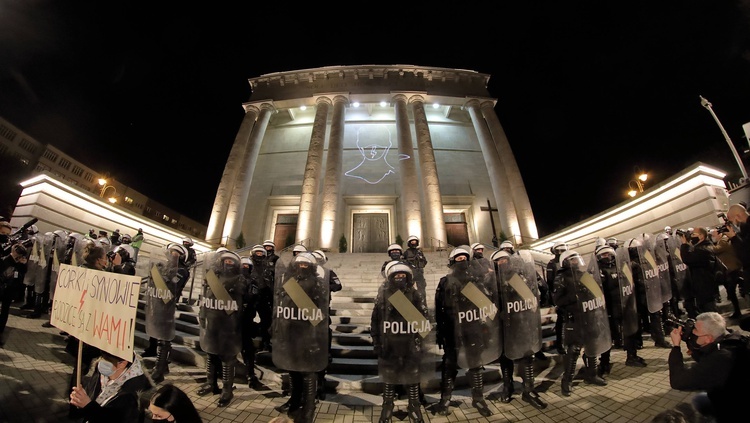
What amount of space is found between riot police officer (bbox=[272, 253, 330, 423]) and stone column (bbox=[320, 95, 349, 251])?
12728mm

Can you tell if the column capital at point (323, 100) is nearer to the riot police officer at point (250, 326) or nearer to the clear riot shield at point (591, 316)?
the riot police officer at point (250, 326)

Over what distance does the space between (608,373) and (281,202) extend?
791 inches

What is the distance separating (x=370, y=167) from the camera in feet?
71.4

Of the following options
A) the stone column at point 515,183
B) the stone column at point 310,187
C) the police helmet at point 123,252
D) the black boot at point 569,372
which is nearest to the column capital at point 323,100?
the stone column at point 310,187

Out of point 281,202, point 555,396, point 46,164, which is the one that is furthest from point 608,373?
point 46,164

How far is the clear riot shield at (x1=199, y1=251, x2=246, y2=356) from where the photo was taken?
3.73 metres

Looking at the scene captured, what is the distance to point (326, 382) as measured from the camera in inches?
160

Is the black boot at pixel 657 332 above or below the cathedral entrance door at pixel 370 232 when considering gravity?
below

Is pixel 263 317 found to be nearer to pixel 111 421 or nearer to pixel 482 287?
pixel 111 421

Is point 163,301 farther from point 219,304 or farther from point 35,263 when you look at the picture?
point 35,263

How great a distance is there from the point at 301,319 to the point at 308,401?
0.95 metres

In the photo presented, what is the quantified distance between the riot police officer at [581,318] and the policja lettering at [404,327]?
2.27 metres

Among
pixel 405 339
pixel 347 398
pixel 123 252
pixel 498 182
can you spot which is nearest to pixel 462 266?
pixel 405 339

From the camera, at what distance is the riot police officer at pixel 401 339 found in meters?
3.09
